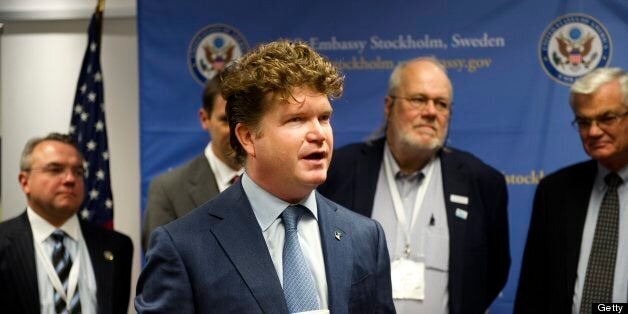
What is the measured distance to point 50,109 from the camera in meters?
5.33

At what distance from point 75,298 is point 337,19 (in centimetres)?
207

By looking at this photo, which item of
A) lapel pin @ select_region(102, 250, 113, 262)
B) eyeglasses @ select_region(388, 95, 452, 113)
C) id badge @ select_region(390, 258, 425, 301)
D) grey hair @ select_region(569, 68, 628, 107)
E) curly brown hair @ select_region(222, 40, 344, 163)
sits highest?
grey hair @ select_region(569, 68, 628, 107)

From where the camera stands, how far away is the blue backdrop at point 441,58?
4215 millimetres

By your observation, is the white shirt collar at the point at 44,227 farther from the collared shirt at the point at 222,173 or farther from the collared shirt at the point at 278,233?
the collared shirt at the point at 278,233

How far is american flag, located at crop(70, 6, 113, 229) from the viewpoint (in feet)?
15.6

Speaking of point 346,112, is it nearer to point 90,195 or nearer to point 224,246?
point 90,195

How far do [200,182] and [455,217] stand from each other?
1.25 m

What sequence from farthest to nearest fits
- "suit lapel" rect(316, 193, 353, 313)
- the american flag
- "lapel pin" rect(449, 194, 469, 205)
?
the american flag, "lapel pin" rect(449, 194, 469, 205), "suit lapel" rect(316, 193, 353, 313)

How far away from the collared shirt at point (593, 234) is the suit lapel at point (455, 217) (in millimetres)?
502

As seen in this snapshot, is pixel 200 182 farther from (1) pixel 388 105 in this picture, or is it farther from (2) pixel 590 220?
(2) pixel 590 220

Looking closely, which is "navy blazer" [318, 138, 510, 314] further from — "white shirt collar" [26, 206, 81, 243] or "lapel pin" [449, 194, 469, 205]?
"white shirt collar" [26, 206, 81, 243]

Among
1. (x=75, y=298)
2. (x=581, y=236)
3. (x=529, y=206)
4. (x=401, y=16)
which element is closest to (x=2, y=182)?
(x=75, y=298)

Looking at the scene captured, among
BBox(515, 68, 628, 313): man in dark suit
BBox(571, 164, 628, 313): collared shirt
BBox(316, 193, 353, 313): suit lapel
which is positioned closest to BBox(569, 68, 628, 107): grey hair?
BBox(515, 68, 628, 313): man in dark suit

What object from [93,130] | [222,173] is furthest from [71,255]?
[93,130]
